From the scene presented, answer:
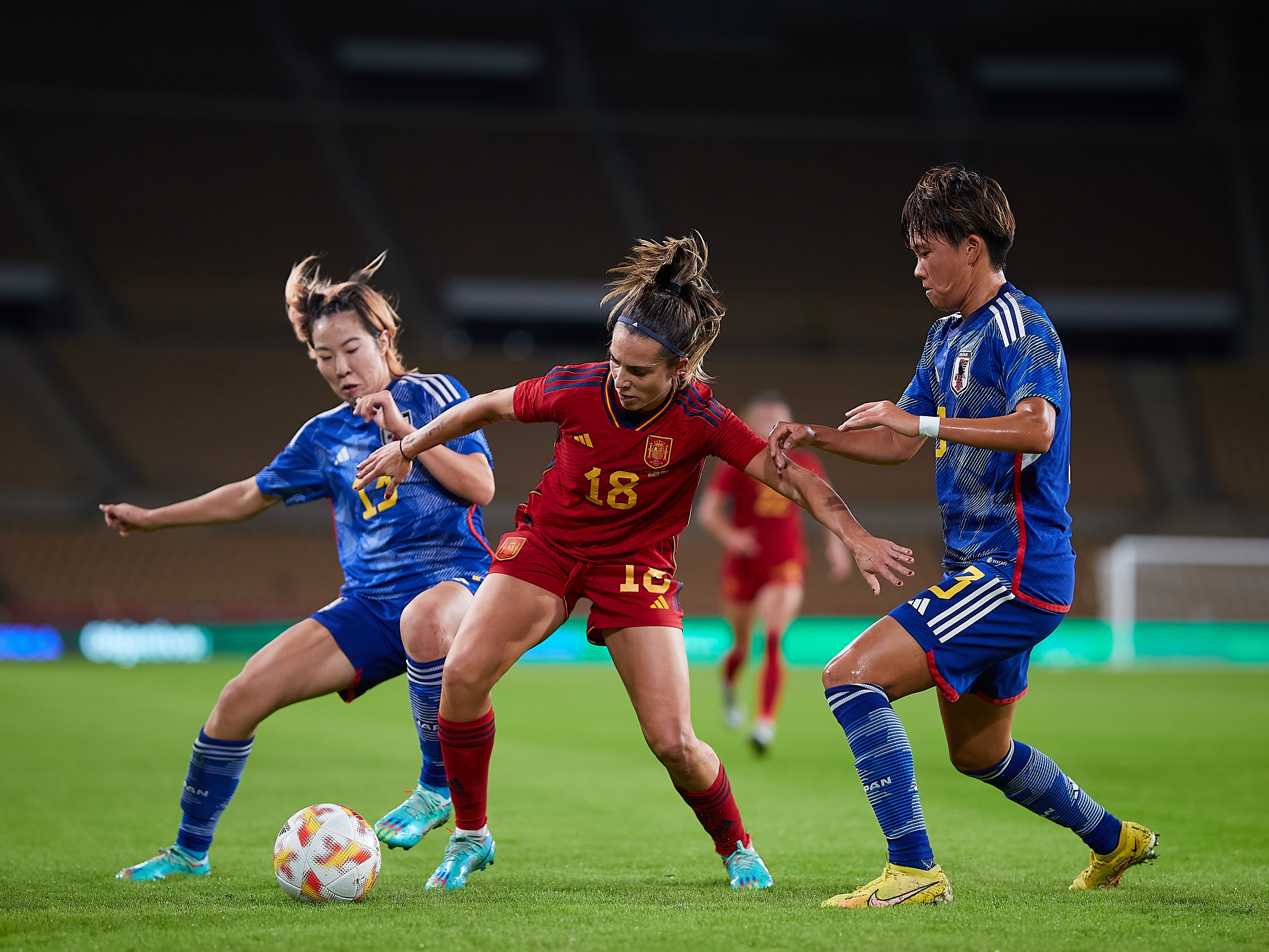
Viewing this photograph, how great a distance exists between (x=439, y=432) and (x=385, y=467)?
0.71 feet

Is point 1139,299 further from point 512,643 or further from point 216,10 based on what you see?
point 512,643

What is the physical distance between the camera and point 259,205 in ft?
84.6

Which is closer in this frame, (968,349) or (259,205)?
(968,349)

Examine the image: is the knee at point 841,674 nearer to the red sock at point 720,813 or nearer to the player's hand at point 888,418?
the red sock at point 720,813

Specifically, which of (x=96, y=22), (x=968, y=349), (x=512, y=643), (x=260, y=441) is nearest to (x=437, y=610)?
(x=512, y=643)

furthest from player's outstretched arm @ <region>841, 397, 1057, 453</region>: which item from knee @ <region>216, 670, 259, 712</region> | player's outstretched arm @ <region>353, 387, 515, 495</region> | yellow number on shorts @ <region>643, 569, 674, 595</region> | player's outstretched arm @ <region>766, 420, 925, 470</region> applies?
knee @ <region>216, 670, 259, 712</region>

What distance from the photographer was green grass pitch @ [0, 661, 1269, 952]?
3553mm

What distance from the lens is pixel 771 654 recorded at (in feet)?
29.2

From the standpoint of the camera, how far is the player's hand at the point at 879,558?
3854 mm

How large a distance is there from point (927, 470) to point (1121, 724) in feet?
52.7

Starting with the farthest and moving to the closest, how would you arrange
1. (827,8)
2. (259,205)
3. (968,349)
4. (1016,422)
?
(259,205) → (827,8) → (968,349) → (1016,422)

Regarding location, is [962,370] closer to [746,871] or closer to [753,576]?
[746,871]

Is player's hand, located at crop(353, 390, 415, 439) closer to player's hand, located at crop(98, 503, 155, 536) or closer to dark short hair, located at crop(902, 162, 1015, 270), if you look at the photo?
player's hand, located at crop(98, 503, 155, 536)

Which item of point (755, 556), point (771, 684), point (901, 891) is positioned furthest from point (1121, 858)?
point (755, 556)
